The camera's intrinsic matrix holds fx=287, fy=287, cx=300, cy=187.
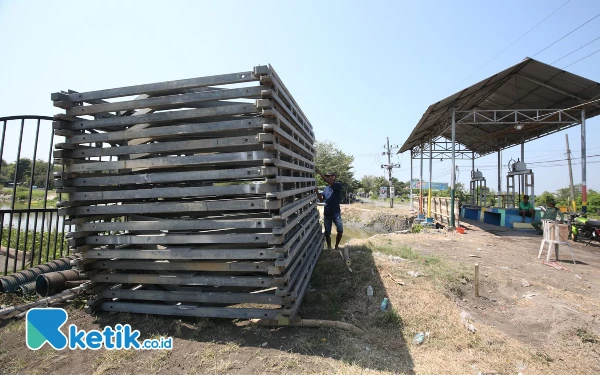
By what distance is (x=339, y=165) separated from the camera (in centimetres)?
3706

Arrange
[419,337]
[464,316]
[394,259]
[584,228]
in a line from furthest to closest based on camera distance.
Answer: [584,228]
[394,259]
[464,316]
[419,337]

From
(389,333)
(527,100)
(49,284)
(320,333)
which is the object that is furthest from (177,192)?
(527,100)

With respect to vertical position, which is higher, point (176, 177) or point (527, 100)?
point (527, 100)

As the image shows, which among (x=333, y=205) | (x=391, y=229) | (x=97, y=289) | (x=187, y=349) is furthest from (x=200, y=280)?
(x=391, y=229)

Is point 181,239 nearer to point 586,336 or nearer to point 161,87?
point 161,87

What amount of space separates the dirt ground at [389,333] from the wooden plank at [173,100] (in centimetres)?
252

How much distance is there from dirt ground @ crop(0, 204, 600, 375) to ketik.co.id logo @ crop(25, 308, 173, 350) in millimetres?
92

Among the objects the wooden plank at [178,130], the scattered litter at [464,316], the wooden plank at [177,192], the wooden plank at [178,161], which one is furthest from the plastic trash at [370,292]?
the wooden plank at [178,130]

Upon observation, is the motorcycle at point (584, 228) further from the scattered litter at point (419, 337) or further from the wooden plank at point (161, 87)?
the wooden plank at point (161, 87)

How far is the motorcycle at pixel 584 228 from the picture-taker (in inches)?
368

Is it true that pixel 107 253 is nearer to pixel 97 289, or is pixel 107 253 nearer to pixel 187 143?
→ pixel 97 289

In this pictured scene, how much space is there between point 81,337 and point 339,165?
35.0 meters

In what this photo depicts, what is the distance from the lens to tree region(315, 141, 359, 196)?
3622cm

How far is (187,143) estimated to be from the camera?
10.7 feet
